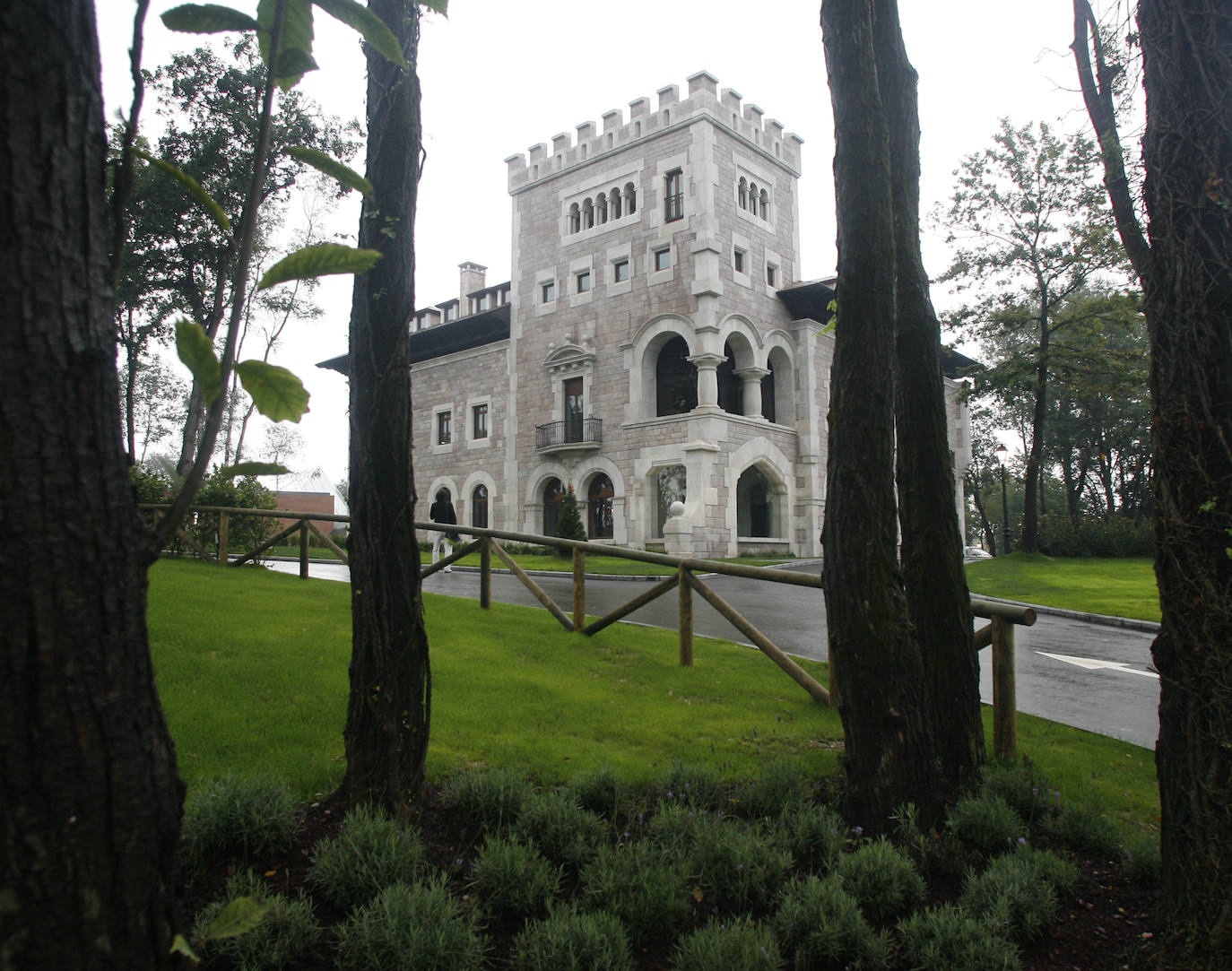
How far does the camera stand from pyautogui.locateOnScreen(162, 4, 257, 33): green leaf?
1089mm

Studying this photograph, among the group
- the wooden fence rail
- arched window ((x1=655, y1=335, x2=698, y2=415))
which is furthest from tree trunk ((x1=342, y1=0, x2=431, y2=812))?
arched window ((x1=655, y1=335, x2=698, y2=415))

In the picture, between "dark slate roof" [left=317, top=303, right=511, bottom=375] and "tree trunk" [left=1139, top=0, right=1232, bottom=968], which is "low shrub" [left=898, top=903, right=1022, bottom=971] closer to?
"tree trunk" [left=1139, top=0, right=1232, bottom=968]

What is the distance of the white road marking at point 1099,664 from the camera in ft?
26.4

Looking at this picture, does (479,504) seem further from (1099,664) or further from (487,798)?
(487,798)

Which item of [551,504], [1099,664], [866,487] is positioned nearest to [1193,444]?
[866,487]

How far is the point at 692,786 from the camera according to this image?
12.3 feet

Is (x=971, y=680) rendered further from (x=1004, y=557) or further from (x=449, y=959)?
(x=1004, y=557)

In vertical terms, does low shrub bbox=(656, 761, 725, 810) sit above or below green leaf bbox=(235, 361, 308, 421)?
below

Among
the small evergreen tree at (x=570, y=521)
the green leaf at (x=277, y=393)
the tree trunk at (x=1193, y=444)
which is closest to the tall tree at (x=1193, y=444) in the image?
the tree trunk at (x=1193, y=444)

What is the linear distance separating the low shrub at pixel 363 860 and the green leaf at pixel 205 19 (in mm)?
2419

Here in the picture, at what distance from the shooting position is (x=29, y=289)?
3.10 ft

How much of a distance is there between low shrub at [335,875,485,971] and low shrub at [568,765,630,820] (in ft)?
3.79

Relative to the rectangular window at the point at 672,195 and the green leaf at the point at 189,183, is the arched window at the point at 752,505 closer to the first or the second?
the rectangular window at the point at 672,195

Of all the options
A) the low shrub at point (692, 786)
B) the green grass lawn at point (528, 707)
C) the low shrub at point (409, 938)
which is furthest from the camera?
the green grass lawn at point (528, 707)
